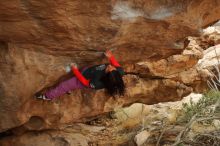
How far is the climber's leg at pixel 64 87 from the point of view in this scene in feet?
19.0

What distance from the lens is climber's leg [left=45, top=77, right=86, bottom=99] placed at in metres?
5.78

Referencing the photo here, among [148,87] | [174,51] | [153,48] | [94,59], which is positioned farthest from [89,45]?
[148,87]

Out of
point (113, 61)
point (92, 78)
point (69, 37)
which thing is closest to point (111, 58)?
point (113, 61)

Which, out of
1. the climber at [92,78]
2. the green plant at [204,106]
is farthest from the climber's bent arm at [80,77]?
the green plant at [204,106]

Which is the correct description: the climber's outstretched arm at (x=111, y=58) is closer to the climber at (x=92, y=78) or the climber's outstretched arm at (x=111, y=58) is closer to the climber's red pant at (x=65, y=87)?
the climber at (x=92, y=78)

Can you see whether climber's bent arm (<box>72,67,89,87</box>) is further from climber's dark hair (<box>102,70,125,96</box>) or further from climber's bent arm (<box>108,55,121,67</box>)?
climber's bent arm (<box>108,55,121,67</box>)

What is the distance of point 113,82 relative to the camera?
19.7 ft

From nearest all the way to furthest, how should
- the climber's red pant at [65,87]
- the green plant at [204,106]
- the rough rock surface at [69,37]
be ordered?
the rough rock surface at [69,37]
the climber's red pant at [65,87]
the green plant at [204,106]

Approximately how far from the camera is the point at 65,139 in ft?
24.8

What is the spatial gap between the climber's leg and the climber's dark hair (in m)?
0.38

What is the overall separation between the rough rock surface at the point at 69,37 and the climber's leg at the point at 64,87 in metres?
0.13

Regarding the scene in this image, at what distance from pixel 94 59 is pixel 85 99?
1.41 m

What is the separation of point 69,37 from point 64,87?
38.1 inches

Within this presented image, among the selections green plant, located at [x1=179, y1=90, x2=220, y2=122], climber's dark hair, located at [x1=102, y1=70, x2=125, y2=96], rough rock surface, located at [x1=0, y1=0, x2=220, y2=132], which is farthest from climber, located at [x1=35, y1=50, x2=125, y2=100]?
green plant, located at [x1=179, y1=90, x2=220, y2=122]
